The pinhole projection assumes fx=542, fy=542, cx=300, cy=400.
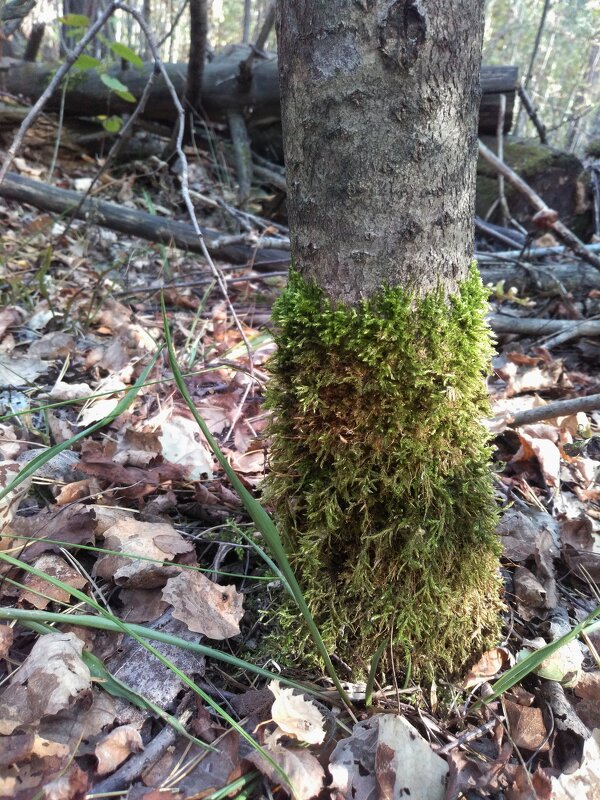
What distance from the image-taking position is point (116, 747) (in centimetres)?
107

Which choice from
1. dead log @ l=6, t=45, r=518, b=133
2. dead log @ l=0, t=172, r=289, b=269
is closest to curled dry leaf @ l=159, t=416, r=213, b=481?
dead log @ l=0, t=172, r=289, b=269

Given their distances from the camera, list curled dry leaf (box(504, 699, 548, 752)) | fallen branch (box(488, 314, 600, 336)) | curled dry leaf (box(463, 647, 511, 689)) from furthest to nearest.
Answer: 1. fallen branch (box(488, 314, 600, 336))
2. curled dry leaf (box(463, 647, 511, 689))
3. curled dry leaf (box(504, 699, 548, 752))

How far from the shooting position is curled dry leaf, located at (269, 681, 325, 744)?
108cm

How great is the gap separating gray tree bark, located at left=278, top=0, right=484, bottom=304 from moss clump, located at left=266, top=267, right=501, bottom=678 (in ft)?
0.26

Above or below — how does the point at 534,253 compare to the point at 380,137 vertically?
below

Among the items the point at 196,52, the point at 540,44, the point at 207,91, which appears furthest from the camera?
the point at 540,44

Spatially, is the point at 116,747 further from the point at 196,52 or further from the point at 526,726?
the point at 196,52

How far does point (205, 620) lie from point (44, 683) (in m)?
0.36

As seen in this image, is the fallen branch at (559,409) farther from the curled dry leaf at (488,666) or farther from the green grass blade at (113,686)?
the green grass blade at (113,686)

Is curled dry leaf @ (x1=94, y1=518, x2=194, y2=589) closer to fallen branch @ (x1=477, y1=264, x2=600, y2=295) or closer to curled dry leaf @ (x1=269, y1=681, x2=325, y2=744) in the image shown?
curled dry leaf @ (x1=269, y1=681, x2=325, y2=744)

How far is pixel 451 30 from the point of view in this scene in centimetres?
103

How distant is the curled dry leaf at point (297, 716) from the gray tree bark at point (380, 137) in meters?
0.84

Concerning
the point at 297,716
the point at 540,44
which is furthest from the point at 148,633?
the point at 540,44

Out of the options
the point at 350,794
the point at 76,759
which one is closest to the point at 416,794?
the point at 350,794
